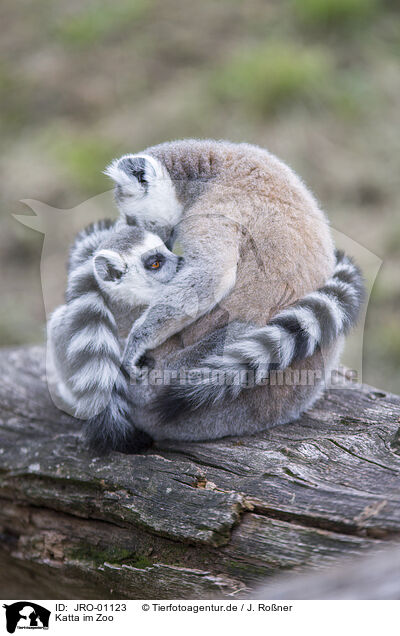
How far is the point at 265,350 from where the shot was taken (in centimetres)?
243

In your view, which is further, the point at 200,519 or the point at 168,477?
the point at 168,477

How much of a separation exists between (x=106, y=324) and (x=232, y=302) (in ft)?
1.81

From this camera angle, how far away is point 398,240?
5.54 meters

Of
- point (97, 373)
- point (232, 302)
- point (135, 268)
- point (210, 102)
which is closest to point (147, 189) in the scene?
point (135, 268)

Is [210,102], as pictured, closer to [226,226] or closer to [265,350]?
[226,226]

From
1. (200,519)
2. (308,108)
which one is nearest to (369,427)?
(200,519)

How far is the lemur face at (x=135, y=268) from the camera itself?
281 cm

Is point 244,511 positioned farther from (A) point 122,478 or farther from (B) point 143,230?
(B) point 143,230

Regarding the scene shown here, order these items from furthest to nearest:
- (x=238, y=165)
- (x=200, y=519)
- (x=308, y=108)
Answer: (x=308, y=108), (x=238, y=165), (x=200, y=519)

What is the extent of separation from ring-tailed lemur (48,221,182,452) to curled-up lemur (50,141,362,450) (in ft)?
0.05

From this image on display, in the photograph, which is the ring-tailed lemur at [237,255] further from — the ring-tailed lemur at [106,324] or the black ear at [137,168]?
the ring-tailed lemur at [106,324]

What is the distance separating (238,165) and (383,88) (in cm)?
475
